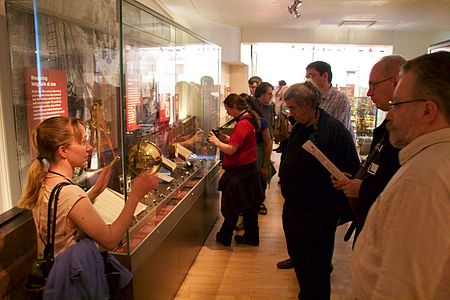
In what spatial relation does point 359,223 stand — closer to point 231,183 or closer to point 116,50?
point 116,50

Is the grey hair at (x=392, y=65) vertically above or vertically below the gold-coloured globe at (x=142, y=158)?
above

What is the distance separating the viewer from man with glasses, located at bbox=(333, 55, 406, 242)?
1651mm

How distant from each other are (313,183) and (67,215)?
1538 mm

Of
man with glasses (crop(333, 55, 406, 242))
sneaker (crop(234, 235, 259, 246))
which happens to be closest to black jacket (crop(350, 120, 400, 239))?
man with glasses (crop(333, 55, 406, 242))

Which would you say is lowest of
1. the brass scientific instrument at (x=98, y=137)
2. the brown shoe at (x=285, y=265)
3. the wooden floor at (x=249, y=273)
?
the wooden floor at (x=249, y=273)

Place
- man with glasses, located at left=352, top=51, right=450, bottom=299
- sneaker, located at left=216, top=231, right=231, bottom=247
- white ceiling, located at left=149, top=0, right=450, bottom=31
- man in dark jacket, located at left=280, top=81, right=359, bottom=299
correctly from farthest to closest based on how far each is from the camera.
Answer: white ceiling, located at left=149, top=0, right=450, bottom=31 < sneaker, located at left=216, top=231, right=231, bottom=247 < man in dark jacket, located at left=280, top=81, right=359, bottom=299 < man with glasses, located at left=352, top=51, right=450, bottom=299

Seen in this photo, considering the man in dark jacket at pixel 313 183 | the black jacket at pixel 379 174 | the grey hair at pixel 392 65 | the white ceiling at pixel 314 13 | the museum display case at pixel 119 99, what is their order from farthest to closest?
the white ceiling at pixel 314 13
the man in dark jacket at pixel 313 183
the museum display case at pixel 119 99
the grey hair at pixel 392 65
the black jacket at pixel 379 174

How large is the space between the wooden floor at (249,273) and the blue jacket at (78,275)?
5.40ft

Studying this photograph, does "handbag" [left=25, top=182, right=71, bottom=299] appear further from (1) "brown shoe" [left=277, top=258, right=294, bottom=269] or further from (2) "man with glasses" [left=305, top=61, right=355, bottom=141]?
(2) "man with glasses" [left=305, top=61, right=355, bottom=141]

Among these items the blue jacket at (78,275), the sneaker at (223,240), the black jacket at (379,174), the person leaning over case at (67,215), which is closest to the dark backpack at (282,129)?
the sneaker at (223,240)

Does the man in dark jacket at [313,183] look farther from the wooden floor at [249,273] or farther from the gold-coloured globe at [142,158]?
the gold-coloured globe at [142,158]

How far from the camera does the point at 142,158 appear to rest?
2322 mm

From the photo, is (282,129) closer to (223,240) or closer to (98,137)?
(223,240)

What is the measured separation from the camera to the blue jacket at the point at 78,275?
4.49ft
